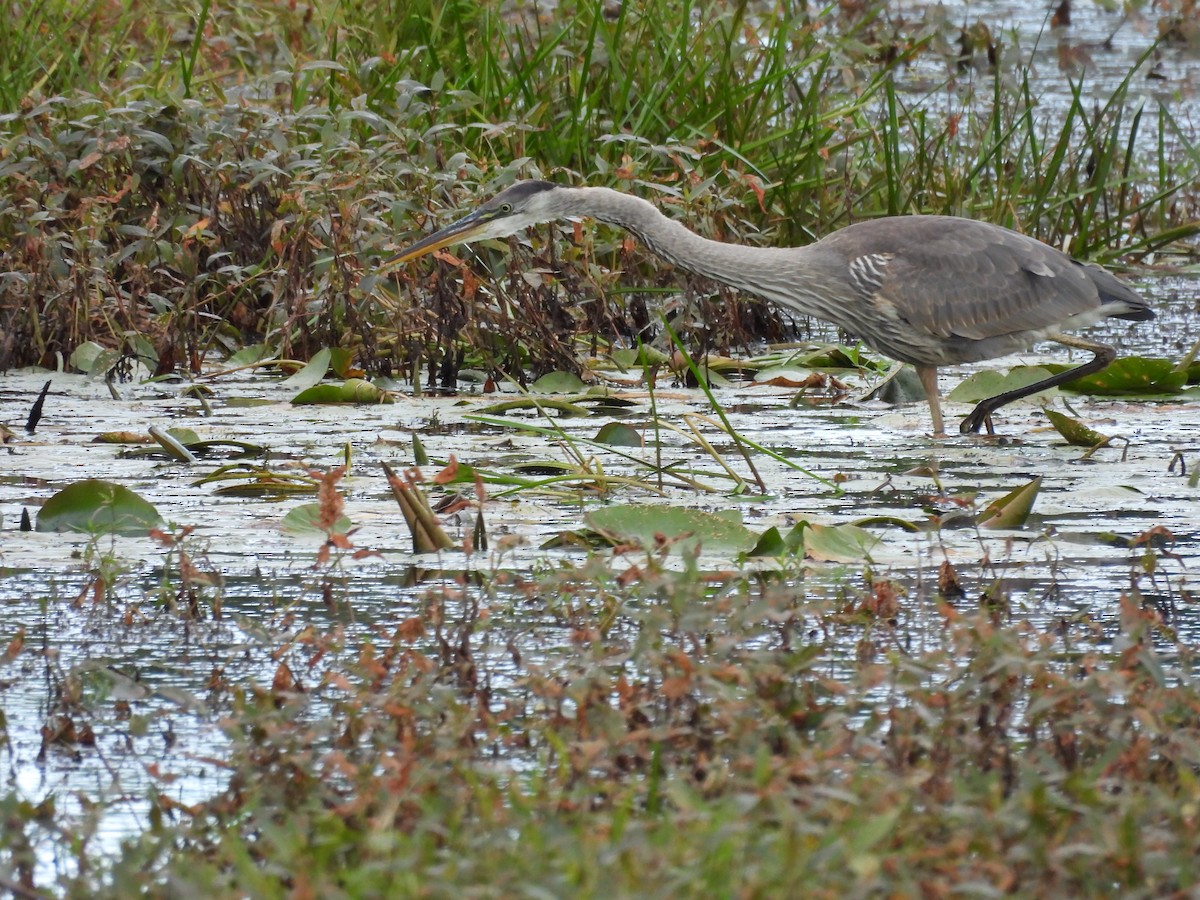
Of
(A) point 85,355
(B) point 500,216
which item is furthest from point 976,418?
(A) point 85,355

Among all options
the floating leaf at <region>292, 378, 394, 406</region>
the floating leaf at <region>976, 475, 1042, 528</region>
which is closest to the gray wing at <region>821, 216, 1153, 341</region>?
the floating leaf at <region>292, 378, 394, 406</region>

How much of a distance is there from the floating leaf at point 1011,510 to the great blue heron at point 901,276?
164cm

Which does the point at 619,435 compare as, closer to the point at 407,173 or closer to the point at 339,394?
the point at 339,394

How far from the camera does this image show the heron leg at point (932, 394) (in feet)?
20.2

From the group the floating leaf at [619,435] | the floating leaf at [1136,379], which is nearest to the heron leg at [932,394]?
the floating leaf at [1136,379]

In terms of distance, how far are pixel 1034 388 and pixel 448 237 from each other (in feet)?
Result: 6.28

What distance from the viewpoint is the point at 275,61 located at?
8.96m

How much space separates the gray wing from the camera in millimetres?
6410

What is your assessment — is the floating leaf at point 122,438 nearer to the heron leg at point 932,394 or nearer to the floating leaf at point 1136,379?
the heron leg at point 932,394

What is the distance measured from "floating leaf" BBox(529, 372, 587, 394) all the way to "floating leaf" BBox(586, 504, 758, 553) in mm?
1999

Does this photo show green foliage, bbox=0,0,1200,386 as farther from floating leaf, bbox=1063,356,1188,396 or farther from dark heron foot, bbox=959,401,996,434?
floating leaf, bbox=1063,356,1188,396

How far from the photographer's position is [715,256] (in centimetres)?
639

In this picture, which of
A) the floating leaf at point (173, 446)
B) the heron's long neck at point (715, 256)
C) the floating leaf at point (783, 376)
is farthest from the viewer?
the floating leaf at point (783, 376)

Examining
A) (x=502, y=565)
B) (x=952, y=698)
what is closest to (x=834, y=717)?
(x=952, y=698)
